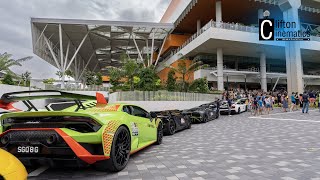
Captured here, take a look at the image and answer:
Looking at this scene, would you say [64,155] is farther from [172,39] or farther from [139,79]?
[172,39]

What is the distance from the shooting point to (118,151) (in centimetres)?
443

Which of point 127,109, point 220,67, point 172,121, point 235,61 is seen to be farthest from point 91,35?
point 127,109

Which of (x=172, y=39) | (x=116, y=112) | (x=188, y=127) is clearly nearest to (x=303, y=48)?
(x=172, y=39)

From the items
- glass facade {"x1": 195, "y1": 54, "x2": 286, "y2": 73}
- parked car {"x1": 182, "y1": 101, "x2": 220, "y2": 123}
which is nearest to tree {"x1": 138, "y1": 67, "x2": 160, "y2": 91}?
parked car {"x1": 182, "y1": 101, "x2": 220, "y2": 123}

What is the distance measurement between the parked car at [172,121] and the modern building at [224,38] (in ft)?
68.7

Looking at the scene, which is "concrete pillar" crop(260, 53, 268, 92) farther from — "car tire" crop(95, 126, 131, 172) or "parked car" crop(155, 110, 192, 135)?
"car tire" crop(95, 126, 131, 172)

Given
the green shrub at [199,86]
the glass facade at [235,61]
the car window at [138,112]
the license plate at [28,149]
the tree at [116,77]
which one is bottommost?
the license plate at [28,149]

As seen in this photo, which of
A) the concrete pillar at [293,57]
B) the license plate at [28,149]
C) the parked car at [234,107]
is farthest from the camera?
the concrete pillar at [293,57]

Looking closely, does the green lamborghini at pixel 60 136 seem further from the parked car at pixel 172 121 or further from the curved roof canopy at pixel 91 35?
the curved roof canopy at pixel 91 35

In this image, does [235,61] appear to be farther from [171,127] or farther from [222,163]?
[222,163]

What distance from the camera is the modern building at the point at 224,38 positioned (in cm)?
3025

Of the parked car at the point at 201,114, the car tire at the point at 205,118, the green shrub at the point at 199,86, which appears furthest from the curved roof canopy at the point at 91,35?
the car tire at the point at 205,118

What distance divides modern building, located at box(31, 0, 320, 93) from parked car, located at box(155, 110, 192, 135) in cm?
2095

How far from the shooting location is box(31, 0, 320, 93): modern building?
1191 inches
